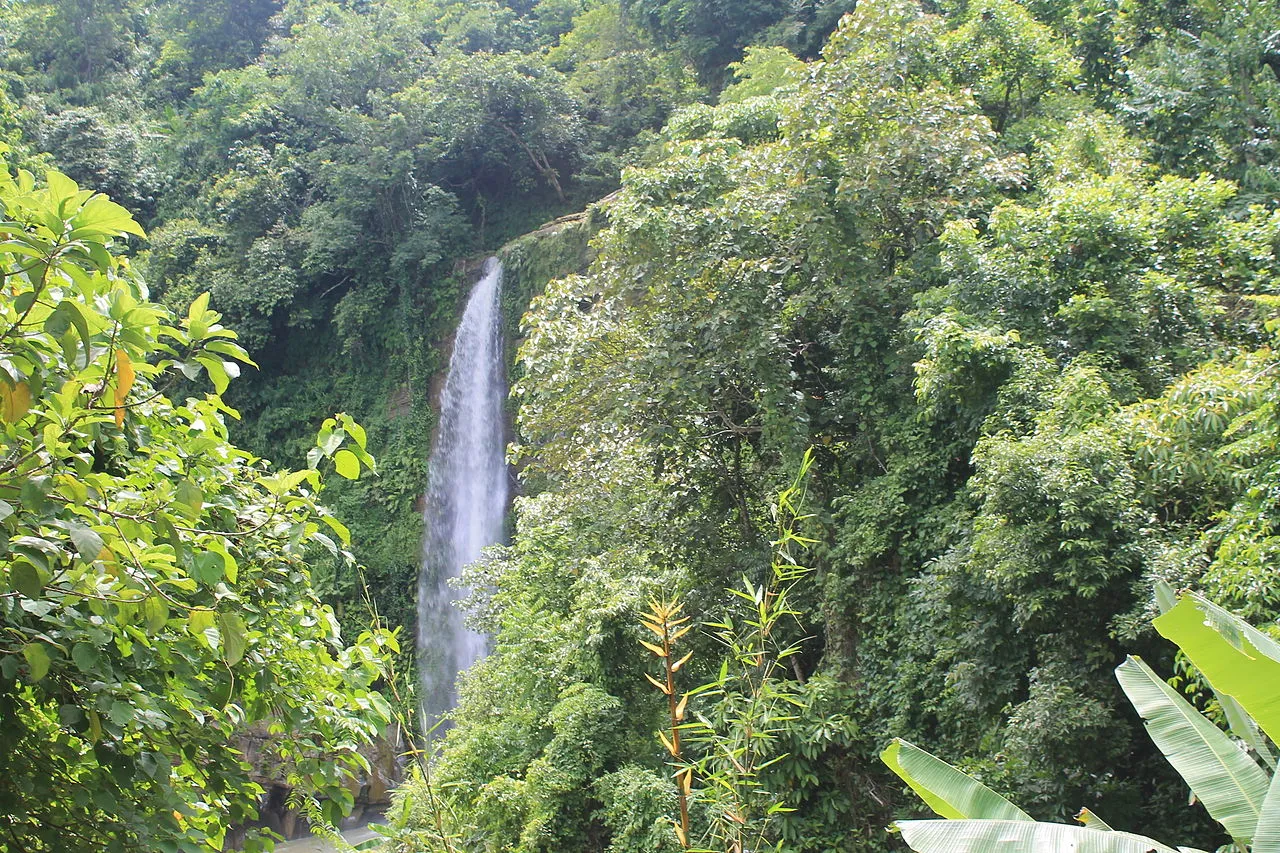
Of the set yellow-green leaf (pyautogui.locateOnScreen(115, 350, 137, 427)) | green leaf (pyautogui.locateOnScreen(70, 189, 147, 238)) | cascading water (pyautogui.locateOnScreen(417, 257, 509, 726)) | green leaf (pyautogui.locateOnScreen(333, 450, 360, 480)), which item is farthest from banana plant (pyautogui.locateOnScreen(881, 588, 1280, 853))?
cascading water (pyautogui.locateOnScreen(417, 257, 509, 726))

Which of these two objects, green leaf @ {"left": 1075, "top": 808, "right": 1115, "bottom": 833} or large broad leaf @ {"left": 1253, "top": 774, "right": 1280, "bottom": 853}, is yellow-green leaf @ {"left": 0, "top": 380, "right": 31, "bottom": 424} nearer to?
green leaf @ {"left": 1075, "top": 808, "right": 1115, "bottom": 833}

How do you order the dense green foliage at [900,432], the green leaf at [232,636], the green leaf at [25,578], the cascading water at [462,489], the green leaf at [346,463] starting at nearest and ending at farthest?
the green leaf at [25,578], the green leaf at [232,636], the green leaf at [346,463], the dense green foliage at [900,432], the cascading water at [462,489]

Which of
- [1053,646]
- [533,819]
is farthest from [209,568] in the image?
[533,819]

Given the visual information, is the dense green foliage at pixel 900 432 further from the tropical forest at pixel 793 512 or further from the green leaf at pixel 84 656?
the green leaf at pixel 84 656

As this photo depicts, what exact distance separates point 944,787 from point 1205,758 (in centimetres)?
52

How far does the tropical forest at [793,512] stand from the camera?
6.61 feet

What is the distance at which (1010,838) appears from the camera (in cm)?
160

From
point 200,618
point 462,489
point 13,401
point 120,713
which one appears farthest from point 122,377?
point 462,489

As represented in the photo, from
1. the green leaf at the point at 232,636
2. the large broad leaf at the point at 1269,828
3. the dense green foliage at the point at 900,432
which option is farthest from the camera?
the dense green foliage at the point at 900,432

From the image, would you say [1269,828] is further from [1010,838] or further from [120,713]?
[120,713]

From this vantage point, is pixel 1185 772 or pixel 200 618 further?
pixel 200 618

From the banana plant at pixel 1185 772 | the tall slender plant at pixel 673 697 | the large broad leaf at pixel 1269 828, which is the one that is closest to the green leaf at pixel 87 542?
the tall slender plant at pixel 673 697

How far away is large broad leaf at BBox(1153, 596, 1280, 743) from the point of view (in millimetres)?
1527

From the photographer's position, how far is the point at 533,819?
7.12 m
